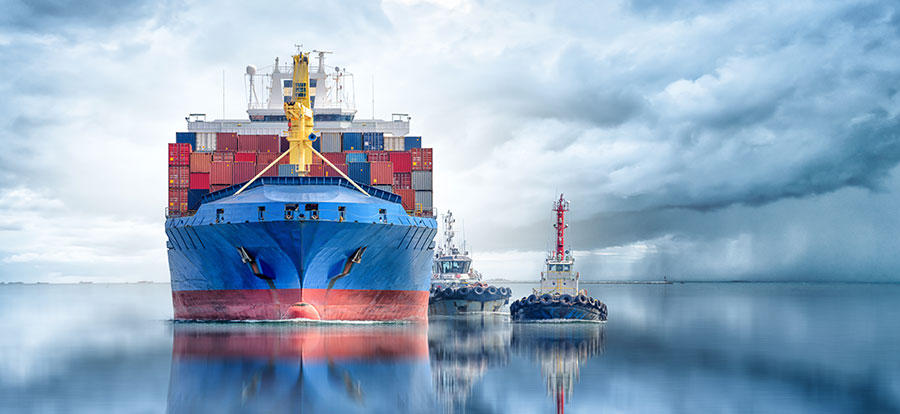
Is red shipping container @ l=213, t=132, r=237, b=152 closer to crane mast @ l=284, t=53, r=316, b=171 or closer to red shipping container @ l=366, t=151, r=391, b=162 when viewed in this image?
crane mast @ l=284, t=53, r=316, b=171

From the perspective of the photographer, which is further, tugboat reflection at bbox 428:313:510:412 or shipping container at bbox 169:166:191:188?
shipping container at bbox 169:166:191:188

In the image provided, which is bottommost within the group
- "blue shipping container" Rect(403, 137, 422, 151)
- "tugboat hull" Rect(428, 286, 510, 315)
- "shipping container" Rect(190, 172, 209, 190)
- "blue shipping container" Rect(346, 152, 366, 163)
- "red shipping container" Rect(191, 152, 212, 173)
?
"tugboat hull" Rect(428, 286, 510, 315)

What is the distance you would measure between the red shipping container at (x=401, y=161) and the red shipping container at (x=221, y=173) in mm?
8232

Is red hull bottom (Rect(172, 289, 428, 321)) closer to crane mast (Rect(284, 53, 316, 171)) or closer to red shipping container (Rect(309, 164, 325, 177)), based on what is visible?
crane mast (Rect(284, 53, 316, 171))

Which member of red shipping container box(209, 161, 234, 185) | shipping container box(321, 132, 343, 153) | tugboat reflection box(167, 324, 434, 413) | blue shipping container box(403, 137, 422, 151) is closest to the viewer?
tugboat reflection box(167, 324, 434, 413)

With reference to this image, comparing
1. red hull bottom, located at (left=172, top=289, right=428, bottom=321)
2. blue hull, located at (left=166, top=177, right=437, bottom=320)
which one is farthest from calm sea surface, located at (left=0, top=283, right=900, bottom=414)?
blue hull, located at (left=166, top=177, right=437, bottom=320)

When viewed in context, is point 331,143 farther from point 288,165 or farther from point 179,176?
point 179,176

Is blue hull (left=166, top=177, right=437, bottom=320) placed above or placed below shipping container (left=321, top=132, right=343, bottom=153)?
below

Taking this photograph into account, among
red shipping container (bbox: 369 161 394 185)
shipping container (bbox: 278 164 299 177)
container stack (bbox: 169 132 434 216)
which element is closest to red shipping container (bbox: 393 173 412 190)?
container stack (bbox: 169 132 434 216)

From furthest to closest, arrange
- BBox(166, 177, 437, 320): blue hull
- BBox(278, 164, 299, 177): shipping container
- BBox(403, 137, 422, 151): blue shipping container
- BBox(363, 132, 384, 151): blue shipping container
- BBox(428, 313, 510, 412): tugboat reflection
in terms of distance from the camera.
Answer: BBox(403, 137, 422, 151): blue shipping container, BBox(363, 132, 384, 151): blue shipping container, BBox(278, 164, 299, 177): shipping container, BBox(166, 177, 437, 320): blue hull, BBox(428, 313, 510, 412): tugboat reflection

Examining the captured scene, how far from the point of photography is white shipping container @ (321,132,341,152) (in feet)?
151

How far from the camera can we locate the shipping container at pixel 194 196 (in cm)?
4238

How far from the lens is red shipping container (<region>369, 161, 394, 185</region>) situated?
42.9 metres

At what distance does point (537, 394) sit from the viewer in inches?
790
